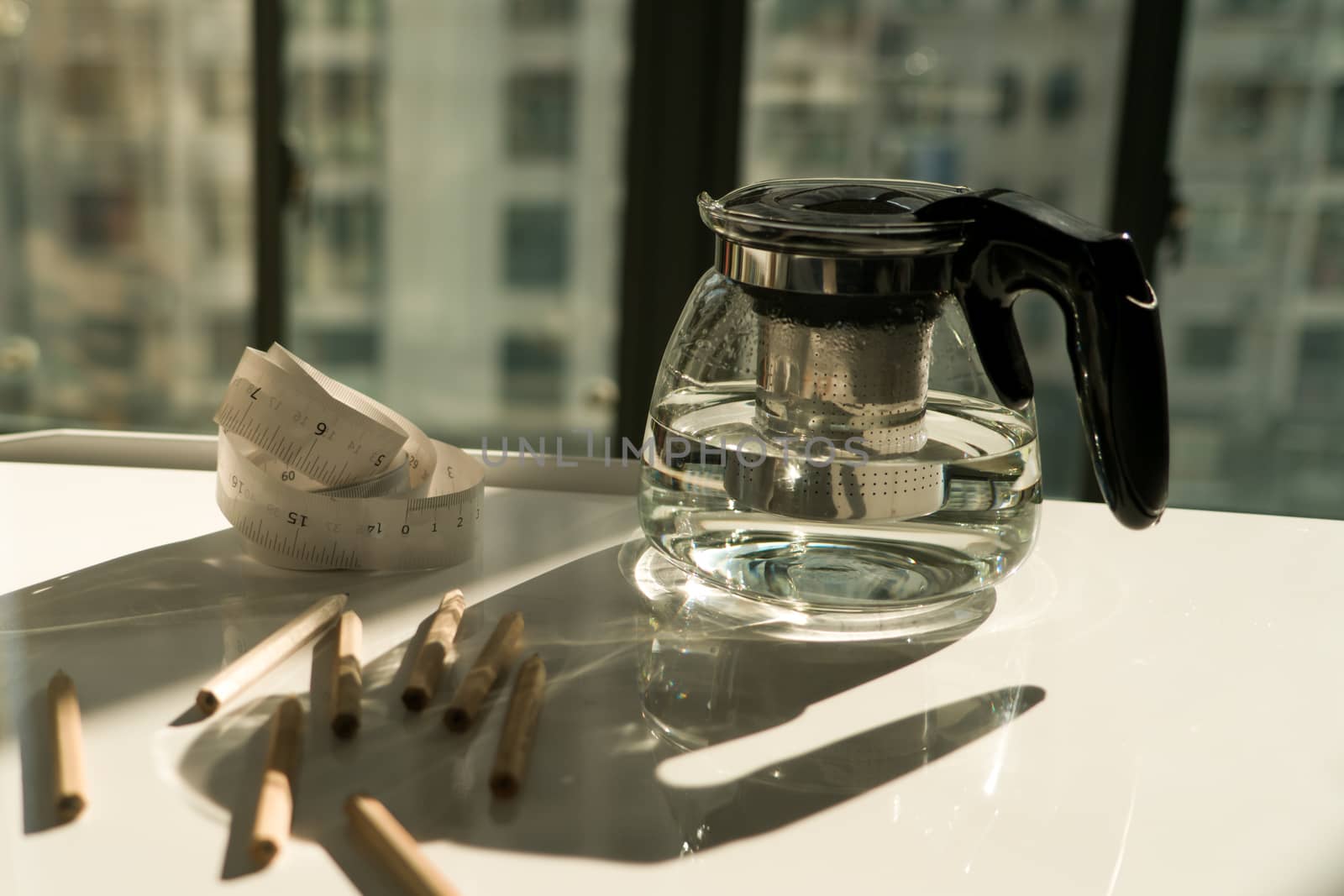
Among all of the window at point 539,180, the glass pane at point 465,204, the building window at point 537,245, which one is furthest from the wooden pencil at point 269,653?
the building window at point 537,245

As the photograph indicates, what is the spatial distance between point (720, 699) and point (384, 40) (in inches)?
82.7

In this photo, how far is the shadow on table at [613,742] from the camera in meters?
0.45

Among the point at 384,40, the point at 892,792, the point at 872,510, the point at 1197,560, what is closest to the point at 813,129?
the point at 384,40

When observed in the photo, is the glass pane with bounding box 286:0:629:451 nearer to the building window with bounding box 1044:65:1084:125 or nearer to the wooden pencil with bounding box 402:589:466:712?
the building window with bounding box 1044:65:1084:125

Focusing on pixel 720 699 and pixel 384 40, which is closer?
pixel 720 699

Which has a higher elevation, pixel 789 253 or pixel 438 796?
pixel 789 253

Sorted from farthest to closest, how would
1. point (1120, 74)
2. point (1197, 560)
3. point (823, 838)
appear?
1. point (1120, 74)
2. point (1197, 560)
3. point (823, 838)

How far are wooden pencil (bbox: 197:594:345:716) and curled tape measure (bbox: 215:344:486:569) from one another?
0.17 ft

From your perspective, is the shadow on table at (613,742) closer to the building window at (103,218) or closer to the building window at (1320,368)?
the building window at (1320,368)

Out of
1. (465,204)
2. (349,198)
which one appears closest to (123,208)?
(349,198)

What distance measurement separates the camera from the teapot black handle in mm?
552

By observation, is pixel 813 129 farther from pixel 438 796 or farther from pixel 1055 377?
pixel 438 796

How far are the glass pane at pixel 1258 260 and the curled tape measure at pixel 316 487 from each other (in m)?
1.69

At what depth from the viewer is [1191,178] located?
85.2 inches
